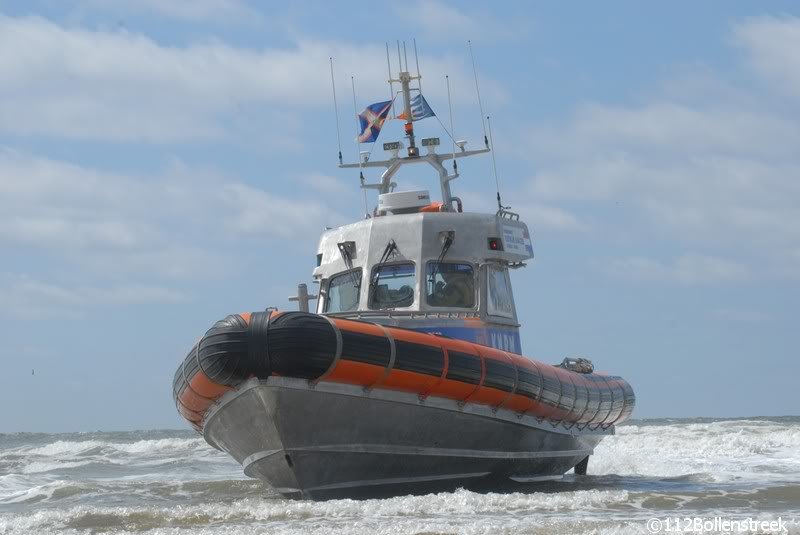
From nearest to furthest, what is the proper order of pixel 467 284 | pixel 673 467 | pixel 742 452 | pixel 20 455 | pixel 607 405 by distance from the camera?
1. pixel 467 284
2. pixel 607 405
3. pixel 673 467
4. pixel 742 452
5. pixel 20 455

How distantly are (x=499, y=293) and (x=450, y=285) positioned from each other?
0.78 metres

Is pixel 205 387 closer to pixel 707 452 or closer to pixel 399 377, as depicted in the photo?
pixel 399 377

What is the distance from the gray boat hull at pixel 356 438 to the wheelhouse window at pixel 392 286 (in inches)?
71.5

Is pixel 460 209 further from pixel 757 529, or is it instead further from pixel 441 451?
pixel 757 529

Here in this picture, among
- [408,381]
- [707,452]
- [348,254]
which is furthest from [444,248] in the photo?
[707,452]

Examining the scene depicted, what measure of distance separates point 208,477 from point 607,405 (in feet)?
25.4

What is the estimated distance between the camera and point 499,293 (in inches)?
517

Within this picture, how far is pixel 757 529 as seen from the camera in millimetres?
8844

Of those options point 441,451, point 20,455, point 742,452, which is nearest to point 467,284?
point 441,451

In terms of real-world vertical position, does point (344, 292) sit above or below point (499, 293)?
above

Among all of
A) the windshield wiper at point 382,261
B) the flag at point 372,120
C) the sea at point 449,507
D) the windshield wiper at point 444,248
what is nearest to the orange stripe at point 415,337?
the sea at point 449,507

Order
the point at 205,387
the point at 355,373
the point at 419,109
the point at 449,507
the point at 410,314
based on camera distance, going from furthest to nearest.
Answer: the point at 419,109 → the point at 410,314 → the point at 205,387 → the point at 449,507 → the point at 355,373

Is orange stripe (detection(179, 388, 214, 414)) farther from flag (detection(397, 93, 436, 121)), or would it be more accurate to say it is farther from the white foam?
the white foam

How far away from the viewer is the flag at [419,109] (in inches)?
590
